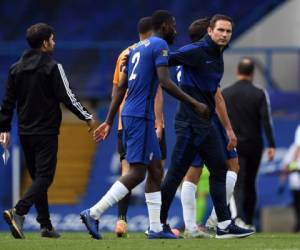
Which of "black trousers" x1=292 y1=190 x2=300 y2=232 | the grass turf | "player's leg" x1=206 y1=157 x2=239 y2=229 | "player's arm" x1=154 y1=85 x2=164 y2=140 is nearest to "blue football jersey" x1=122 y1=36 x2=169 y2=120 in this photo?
"player's arm" x1=154 y1=85 x2=164 y2=140

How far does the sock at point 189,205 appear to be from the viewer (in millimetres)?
12344

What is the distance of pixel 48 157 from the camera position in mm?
11859

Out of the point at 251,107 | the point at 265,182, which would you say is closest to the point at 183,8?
the point at 265,182

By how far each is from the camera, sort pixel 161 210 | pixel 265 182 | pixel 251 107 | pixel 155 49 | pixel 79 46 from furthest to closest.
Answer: pixel 79 46
pixel 265 182
pixel 251 107
pixel 161 210
pixel 155 49

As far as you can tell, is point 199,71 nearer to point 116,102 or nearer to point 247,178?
point 116,102

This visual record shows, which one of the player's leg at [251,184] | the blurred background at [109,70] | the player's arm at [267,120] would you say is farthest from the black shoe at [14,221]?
the blurred background at [109,70]

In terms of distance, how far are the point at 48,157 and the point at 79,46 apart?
1014cm

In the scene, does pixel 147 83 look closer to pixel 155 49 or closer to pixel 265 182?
pixel 155 49

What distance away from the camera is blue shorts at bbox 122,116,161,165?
11297 millimetres

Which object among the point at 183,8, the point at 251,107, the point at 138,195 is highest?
the point at 183,8

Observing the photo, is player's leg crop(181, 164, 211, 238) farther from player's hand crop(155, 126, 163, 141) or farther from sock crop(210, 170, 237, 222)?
player's hand crop(155, 126, 163, 141)

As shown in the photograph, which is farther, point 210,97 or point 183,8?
point 183,8

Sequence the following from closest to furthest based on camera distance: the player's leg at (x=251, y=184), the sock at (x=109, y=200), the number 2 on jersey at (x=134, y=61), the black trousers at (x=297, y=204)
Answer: the sock at (x=109, y=200) < the number 2 on jersey at (x=134, y=61) < the player's leg at (x=251, y=184) < the black trousers at (x=297, y=204)

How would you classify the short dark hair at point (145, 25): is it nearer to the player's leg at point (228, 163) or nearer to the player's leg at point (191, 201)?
the player's leg at point (228, 163)
